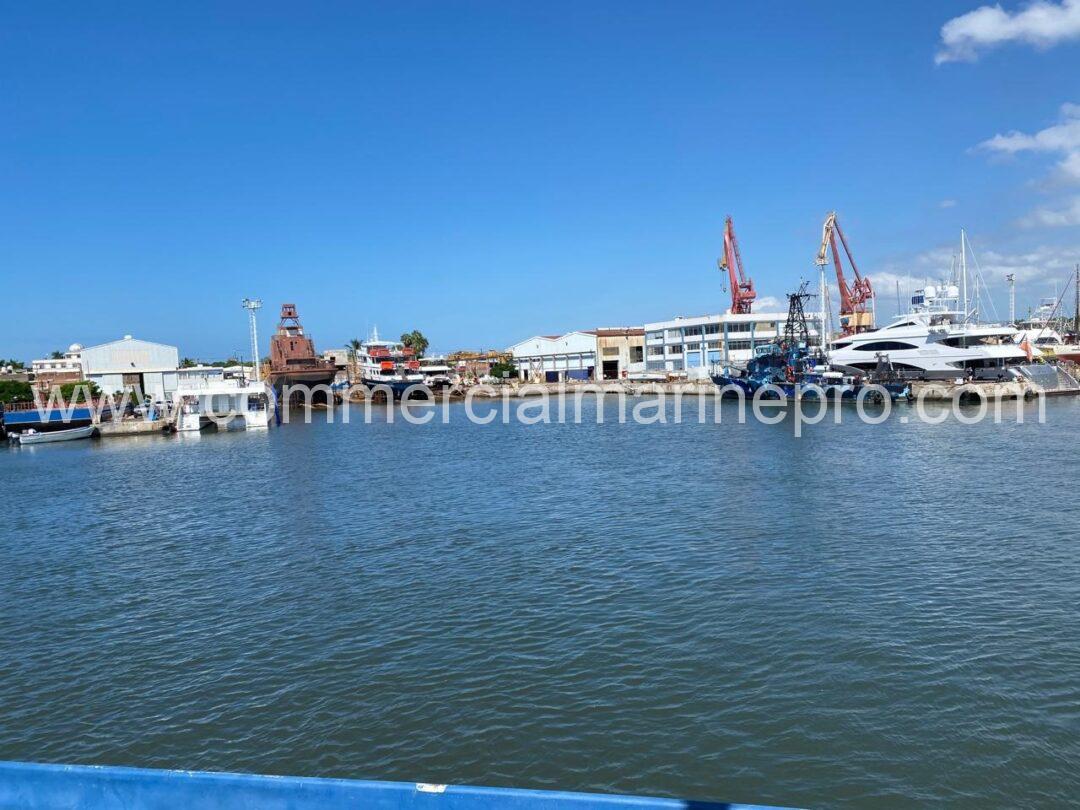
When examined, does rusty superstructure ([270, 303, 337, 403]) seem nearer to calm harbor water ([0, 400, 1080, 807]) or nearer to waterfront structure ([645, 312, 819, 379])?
waterfront structure ([645, 312, 819, 379])

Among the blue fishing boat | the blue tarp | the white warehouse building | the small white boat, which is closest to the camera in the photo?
the blue tarp

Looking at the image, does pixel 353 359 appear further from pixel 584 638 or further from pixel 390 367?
pixel 584 638

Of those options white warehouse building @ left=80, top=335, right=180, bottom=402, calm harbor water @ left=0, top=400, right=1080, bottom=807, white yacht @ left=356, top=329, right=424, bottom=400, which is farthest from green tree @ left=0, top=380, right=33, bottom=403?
calm harbor water @ left=0, top=400, right=1080, bottom=807

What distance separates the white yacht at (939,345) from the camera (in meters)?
52.8

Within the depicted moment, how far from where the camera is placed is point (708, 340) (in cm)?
8238

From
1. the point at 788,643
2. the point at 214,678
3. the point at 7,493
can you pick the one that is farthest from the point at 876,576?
the point at 7,493

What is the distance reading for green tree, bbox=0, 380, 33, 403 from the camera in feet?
180

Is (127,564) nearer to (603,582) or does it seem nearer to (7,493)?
(603,582)

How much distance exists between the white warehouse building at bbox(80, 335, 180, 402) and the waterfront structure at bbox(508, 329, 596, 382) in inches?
1803

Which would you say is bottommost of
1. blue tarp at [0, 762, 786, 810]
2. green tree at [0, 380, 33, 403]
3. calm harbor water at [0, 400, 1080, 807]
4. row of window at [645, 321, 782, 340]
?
calm harbor water at [0, 400, 1080, 807]

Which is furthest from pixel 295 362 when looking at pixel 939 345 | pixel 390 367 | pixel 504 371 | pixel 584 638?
pixel 584 638

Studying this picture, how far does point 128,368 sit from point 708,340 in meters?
60.1

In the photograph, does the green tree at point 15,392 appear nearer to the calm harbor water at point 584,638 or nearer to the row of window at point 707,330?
the calm harbor water at point 584,638

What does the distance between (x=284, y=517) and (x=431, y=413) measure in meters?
44.7
